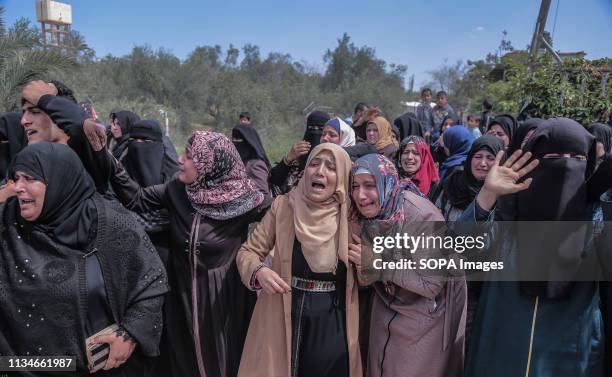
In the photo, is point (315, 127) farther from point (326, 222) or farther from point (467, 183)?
point (326, 222)

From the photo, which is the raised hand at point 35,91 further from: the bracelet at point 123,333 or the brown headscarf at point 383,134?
the brown headscarf at point 383,134

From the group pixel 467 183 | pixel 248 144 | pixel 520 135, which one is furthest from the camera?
pixel 248 144

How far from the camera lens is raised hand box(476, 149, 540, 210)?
1922mm

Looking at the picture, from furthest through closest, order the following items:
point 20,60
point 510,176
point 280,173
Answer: point 20,60 < point 280,173 < point 510,176

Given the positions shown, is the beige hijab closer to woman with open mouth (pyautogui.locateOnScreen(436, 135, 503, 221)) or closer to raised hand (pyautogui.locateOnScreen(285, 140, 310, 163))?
A: woman with open mouth (pyautogui.locateOnScreen(436, 135, 503, 221))

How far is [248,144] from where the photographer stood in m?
4.33

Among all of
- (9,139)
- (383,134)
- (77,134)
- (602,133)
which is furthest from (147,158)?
(602,133)

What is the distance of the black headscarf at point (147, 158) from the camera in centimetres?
340

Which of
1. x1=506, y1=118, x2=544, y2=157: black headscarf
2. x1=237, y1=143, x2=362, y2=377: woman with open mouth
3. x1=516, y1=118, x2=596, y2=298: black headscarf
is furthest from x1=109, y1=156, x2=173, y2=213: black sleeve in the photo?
x1=506, y1=118, x2=544, y2=157: black headscarf

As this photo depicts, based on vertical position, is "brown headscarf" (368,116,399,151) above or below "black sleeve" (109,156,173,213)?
above

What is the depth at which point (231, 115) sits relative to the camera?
22.3m

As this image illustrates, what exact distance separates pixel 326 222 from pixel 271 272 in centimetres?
35

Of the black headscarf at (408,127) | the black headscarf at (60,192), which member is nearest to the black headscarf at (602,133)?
the black headscarf at (408,127)

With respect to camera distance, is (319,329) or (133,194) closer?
(319,329)
